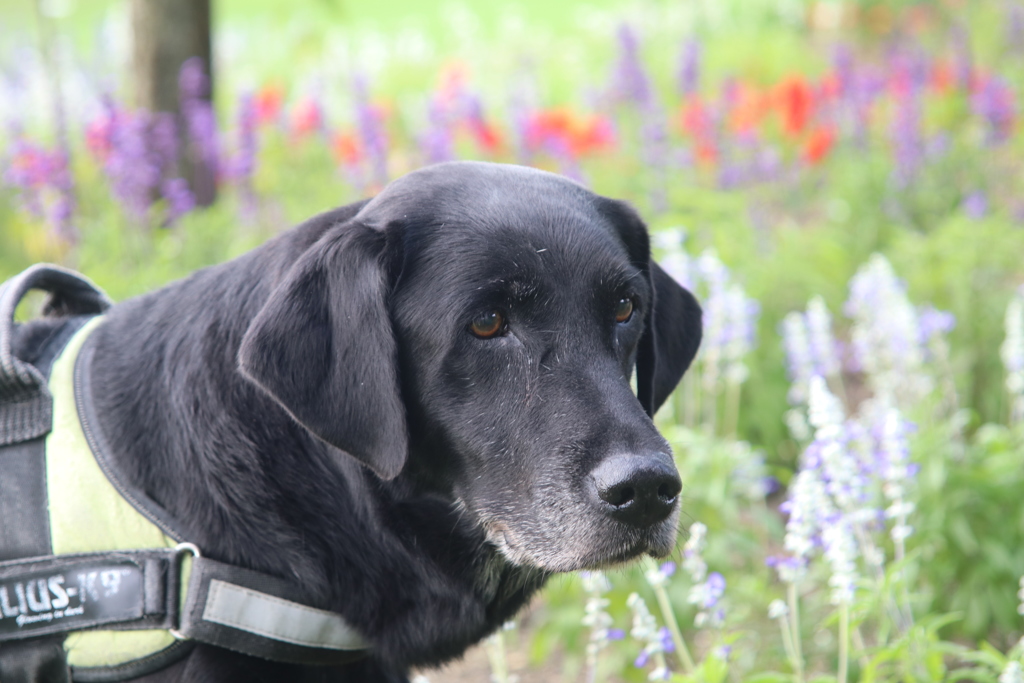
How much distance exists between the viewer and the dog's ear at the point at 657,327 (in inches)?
103

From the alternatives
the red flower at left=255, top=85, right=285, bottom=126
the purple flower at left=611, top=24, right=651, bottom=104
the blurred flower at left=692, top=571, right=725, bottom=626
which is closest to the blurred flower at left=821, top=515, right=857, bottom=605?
the blurred flower at left=692, top=571, right=725, bottom=626

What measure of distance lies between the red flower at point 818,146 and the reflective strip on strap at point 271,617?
580 centimetres

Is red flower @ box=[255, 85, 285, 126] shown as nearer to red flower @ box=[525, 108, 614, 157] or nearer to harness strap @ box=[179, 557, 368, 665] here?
red flower @ box=[525, 108, 614, 157]

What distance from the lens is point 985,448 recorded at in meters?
3.44

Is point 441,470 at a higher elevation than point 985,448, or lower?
higher

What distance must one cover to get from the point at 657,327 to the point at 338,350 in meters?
0.96

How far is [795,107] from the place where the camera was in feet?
23.5

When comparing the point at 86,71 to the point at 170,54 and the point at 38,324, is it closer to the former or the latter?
the point at 170,54

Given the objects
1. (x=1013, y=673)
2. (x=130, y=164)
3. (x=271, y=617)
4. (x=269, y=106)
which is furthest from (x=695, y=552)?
(x=269, y=106)

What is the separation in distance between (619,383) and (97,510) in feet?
3.93

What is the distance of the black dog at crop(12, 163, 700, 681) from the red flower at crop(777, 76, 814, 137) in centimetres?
531

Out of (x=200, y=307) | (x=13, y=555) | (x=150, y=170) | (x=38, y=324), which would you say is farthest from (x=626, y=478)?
(x=150, y=170)

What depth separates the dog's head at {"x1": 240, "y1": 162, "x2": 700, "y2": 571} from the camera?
6.84ft

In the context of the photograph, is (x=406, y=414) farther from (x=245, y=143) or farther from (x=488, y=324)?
(x=245, y=143)
